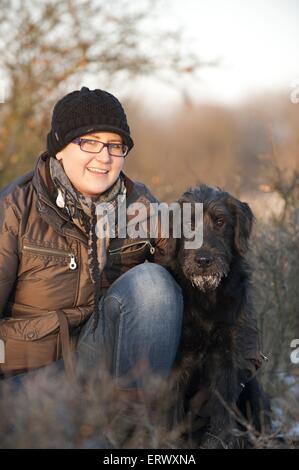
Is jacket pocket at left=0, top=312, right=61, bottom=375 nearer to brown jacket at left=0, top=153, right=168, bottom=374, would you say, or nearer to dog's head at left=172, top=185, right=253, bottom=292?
brown jacket at left=0, top=153, right=168, bottom=374

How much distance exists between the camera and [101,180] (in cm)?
341

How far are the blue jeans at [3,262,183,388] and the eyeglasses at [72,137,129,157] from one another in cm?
58

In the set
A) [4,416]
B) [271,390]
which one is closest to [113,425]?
[4,416]

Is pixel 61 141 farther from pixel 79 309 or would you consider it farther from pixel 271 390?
pixel 271 390

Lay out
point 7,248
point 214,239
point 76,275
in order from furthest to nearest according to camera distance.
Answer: point 214,239
point 76,275
point 7,248

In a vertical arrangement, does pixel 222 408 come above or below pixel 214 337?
below

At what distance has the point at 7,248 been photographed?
3.21 m

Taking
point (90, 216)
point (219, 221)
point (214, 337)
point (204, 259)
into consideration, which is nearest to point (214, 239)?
point (219, 221)

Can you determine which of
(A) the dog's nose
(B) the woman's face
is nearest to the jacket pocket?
(B) the woman's face

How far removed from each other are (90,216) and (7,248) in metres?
0.43

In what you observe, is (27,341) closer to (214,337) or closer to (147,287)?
(147,287)

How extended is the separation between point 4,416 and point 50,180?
127cm

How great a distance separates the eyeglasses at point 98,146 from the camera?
3.36 meters

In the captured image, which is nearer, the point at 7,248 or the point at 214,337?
the point at 7,248
